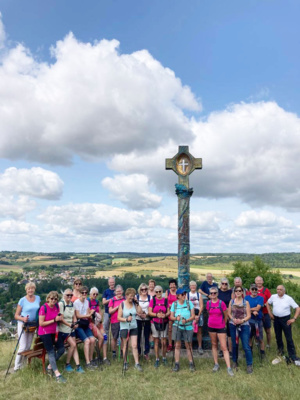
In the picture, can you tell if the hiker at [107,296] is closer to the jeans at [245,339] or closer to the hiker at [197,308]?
the hiker at [197,308]

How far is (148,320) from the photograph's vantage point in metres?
7.02

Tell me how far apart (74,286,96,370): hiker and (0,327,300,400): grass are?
51 centimetres

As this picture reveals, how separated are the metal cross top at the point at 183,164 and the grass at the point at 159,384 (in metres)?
5.38

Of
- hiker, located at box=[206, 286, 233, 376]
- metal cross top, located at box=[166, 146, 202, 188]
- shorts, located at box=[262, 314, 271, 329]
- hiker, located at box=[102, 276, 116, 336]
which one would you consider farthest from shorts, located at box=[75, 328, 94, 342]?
metal cross top, located at box=[166, 146, 202, 188]

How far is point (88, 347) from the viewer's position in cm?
659

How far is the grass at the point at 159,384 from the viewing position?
5145 mm

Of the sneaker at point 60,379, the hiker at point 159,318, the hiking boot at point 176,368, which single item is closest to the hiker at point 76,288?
the sneaker at point 60,379

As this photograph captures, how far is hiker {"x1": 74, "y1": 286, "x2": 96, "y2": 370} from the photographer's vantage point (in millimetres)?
6582

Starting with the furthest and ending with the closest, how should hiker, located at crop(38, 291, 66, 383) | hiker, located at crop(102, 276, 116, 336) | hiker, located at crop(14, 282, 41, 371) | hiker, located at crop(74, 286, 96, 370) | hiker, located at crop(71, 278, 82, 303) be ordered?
hiker, located at crop(102, 276, 116, 336)
hiker, located at crop(71, 278, 82, 303)
hiker, located at crop(74, 286, 96, 370)
hiker, located at crop(14, 282, 41, 371)
hiker, located at crop(38, 291, 66, 383)

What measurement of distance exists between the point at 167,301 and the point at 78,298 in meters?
2.07

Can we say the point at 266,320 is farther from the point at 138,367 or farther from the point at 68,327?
the point at 68,327

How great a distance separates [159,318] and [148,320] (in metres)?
0.33

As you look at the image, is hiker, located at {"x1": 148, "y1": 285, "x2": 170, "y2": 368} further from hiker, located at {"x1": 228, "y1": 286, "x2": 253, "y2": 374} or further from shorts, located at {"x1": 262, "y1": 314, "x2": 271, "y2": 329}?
shorts, located at {"x1": 262, "y1": 314, "x2": 271, "y2": 329}

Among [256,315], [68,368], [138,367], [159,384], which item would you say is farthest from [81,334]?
[256,315]
